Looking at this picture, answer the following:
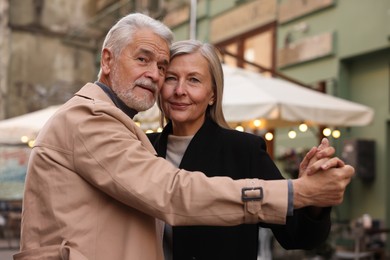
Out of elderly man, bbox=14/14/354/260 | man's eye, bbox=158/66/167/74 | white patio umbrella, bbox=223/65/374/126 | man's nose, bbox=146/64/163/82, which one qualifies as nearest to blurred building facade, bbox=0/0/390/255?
white patio umbrella, bbox=223/65/374/126

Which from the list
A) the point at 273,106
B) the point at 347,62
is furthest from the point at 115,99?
the point at 347,62

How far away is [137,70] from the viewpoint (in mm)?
2611

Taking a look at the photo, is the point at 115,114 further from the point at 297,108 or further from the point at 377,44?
the point at 377,44

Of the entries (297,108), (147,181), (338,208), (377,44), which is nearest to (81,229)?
(147,181)

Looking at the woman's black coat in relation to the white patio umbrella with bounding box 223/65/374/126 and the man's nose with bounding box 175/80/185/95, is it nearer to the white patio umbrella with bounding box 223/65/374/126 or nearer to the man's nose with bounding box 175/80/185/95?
the man's nose with bounding box 175/80/185/95

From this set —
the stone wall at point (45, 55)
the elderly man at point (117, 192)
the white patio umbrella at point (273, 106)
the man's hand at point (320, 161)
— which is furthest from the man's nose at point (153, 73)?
the stone wall at point (45, 55)

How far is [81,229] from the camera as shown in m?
2.24

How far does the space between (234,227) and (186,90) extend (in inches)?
25.9

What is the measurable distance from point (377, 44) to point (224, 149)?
8720 millimetres

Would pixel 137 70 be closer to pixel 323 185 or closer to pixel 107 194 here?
pixel 107 194

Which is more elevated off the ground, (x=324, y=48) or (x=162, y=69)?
(x=324, y=48)

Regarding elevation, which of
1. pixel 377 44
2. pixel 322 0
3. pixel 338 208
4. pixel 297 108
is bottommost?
pixel 338 208

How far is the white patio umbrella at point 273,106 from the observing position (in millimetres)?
7488

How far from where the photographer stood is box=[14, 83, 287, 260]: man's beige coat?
2.21 meters
